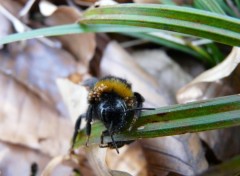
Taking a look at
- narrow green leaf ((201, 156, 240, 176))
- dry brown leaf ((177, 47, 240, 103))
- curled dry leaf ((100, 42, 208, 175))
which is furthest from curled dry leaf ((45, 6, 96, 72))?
narrow green leaf ((201, 156, 240, 176))

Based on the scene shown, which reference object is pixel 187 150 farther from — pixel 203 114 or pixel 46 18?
pixel 46 18

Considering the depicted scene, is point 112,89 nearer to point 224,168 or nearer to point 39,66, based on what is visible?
point 224,168

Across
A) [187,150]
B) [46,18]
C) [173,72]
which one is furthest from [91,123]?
[46,18]

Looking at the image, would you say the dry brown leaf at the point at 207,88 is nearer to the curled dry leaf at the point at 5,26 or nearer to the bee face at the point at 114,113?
the bee face at the point at 114,113

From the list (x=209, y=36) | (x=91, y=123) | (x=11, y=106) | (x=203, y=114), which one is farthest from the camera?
(x=11, y=106)

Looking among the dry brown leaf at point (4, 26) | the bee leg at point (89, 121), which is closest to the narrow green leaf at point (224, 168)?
the bee leg at point (89, 121)

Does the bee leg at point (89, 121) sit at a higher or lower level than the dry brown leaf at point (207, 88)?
lower
